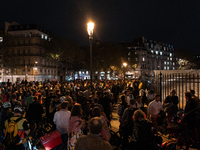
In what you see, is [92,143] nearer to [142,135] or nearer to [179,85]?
[142,135]

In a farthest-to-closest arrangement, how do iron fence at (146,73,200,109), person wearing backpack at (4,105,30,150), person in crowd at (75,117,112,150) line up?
iron fence at (146,73,200,109) → person wearing backpack at (4,105,30,150) → person in crowd at (75,117,112,150)

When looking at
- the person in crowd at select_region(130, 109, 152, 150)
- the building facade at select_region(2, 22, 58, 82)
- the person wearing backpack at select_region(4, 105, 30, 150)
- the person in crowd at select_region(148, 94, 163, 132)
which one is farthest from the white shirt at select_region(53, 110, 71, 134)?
the building facade at select_region(2, 22, 58, 82)

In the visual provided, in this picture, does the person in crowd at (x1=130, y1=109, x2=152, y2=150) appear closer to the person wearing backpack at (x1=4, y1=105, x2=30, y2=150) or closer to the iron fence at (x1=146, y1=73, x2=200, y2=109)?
the person wearing backpack at (x1=4, y1=105, x2=30, y2=150)

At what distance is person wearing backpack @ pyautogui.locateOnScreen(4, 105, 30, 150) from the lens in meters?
4.37

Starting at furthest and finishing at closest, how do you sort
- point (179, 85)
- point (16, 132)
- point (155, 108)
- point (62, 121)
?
point (179, 85) < point (155, 108) < point (62, 121) < point (16, 132)

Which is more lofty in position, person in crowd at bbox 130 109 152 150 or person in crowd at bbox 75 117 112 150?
person in crowd at bbox 75 117 112 150

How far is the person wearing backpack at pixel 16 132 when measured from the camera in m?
4.37

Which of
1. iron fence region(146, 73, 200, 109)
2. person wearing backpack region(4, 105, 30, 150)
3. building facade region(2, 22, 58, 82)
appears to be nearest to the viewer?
person wearing backpack region(4, 105, 30, 150)

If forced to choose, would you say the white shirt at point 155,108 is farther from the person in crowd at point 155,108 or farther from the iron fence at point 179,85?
the iron fence at point 179,85

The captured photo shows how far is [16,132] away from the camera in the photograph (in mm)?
4441

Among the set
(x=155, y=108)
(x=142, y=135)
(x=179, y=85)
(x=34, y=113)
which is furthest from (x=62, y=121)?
(x=179, y=85)

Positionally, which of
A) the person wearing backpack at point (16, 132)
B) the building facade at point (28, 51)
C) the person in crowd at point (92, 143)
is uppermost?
the building facade at point (28, 51)

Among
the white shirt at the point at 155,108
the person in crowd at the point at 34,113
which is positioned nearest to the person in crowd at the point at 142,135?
the white shirt at the point at 155,108

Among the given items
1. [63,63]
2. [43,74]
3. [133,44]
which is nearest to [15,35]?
[43,74]
